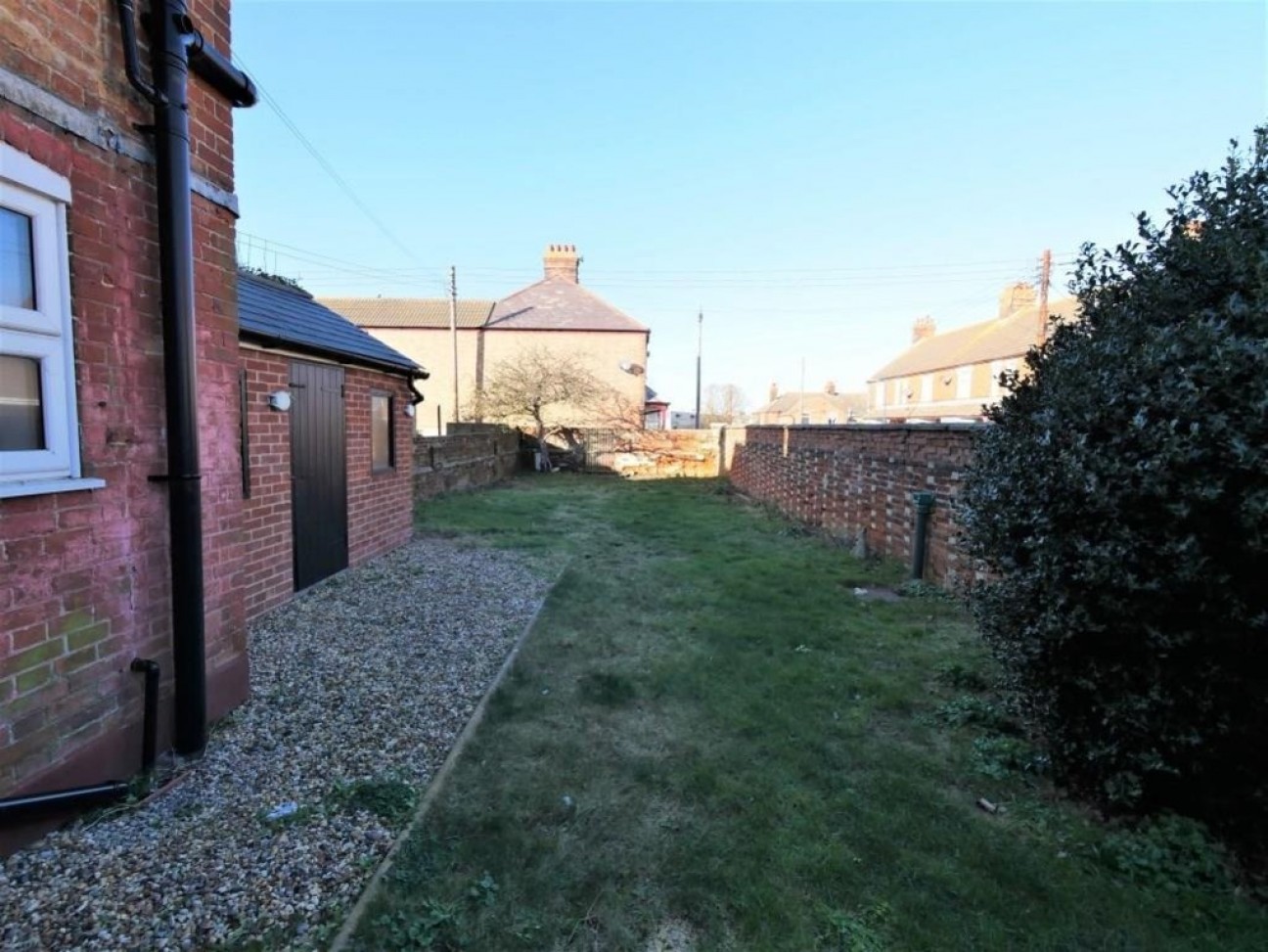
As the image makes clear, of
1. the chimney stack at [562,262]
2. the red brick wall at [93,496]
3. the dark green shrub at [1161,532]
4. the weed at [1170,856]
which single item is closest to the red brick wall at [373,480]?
the red brick wall at [93,496]

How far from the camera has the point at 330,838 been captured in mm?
2502

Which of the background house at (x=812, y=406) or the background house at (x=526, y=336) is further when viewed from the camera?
the background house at (x=812, y=406)

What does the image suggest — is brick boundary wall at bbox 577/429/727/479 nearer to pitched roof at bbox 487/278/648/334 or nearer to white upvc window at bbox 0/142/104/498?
pitched roof at bbox 487/278/648/334

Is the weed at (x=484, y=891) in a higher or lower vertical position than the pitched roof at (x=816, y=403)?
lower

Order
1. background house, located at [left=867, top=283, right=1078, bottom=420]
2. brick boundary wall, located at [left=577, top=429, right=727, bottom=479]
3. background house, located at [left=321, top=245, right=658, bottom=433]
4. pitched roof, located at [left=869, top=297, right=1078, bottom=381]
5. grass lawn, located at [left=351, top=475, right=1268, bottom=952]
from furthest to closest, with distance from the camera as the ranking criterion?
background house, located at [left=867, top=283, right=1078, bottom=420], pitched roof, located at [left=869, top=297, right=1078, bottom=381], background house, located at [left=321, top=245, right=658, bottom=433], brick boundary wall, located at [left=577, top=429, right=727, bottom=479], grass lawn, located at [left=351, top=475, right=1268, bottom=952]

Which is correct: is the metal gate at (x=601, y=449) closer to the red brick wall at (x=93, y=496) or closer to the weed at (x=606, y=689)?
the weed at (x=606, y=689)

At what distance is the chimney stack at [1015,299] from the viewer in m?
35.3

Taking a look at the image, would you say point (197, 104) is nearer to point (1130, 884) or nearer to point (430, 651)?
point (430, 651)

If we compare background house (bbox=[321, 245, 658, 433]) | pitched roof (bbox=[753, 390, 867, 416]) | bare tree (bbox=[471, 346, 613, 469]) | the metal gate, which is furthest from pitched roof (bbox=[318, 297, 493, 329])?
pitched roof (bbox=[753, 390, 867, 416])

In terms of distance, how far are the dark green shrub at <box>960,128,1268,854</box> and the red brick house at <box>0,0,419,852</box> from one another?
398cm

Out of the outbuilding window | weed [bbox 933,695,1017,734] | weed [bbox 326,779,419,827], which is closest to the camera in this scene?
weed [bbox 326,779,419,827]

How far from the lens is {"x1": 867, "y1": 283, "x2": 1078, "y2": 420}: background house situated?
3272cm

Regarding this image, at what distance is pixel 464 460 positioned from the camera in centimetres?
1628

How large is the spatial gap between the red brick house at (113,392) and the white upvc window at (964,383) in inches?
1525
